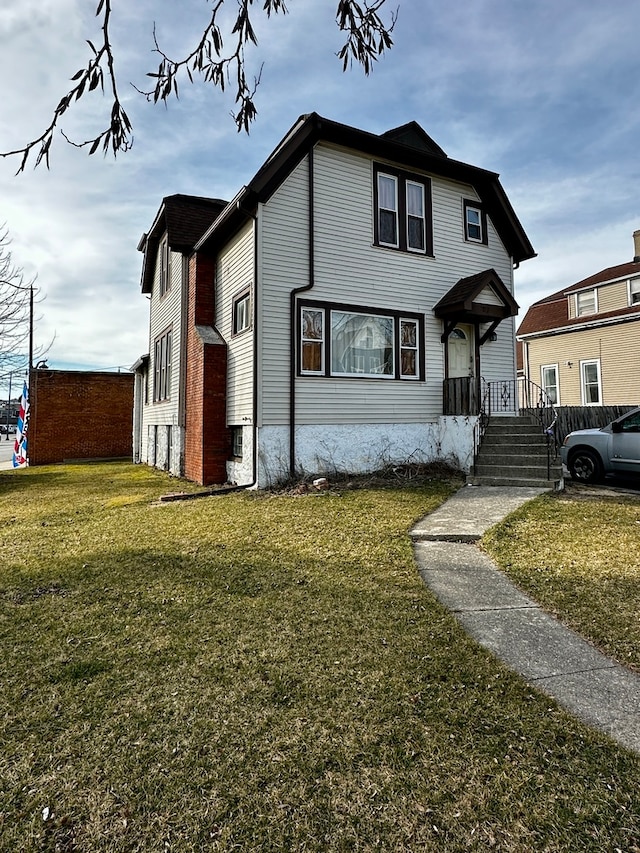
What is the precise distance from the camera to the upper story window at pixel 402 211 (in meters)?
12.0

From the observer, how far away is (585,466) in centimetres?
1093

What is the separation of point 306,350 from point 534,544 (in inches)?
262

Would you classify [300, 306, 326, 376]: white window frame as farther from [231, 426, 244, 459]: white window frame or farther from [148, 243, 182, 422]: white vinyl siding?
[148, 243, 182, 422]: white vinyl siding

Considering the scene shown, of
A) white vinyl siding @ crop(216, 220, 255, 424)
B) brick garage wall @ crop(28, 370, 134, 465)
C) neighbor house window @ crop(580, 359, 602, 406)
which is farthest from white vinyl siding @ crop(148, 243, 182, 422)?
neighbor house window @ crop(580, 359, 602, 406)

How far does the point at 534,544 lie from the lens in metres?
5.73

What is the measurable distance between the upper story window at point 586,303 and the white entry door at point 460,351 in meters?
12.6

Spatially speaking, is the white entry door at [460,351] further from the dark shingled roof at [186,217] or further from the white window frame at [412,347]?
the dark shingled roof at [186,217]

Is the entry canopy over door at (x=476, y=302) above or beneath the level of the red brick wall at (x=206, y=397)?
above

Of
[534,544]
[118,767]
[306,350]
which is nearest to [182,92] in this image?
[118,767]

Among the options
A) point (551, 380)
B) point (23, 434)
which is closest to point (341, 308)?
point (551, 380)

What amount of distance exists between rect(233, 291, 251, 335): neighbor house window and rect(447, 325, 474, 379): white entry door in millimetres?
5355

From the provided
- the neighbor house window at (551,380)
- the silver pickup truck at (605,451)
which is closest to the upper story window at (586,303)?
the neighbor house window at (551,380)

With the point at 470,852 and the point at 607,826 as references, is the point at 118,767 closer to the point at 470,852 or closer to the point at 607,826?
the point at 470,852

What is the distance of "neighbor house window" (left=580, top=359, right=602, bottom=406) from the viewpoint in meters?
21.5
